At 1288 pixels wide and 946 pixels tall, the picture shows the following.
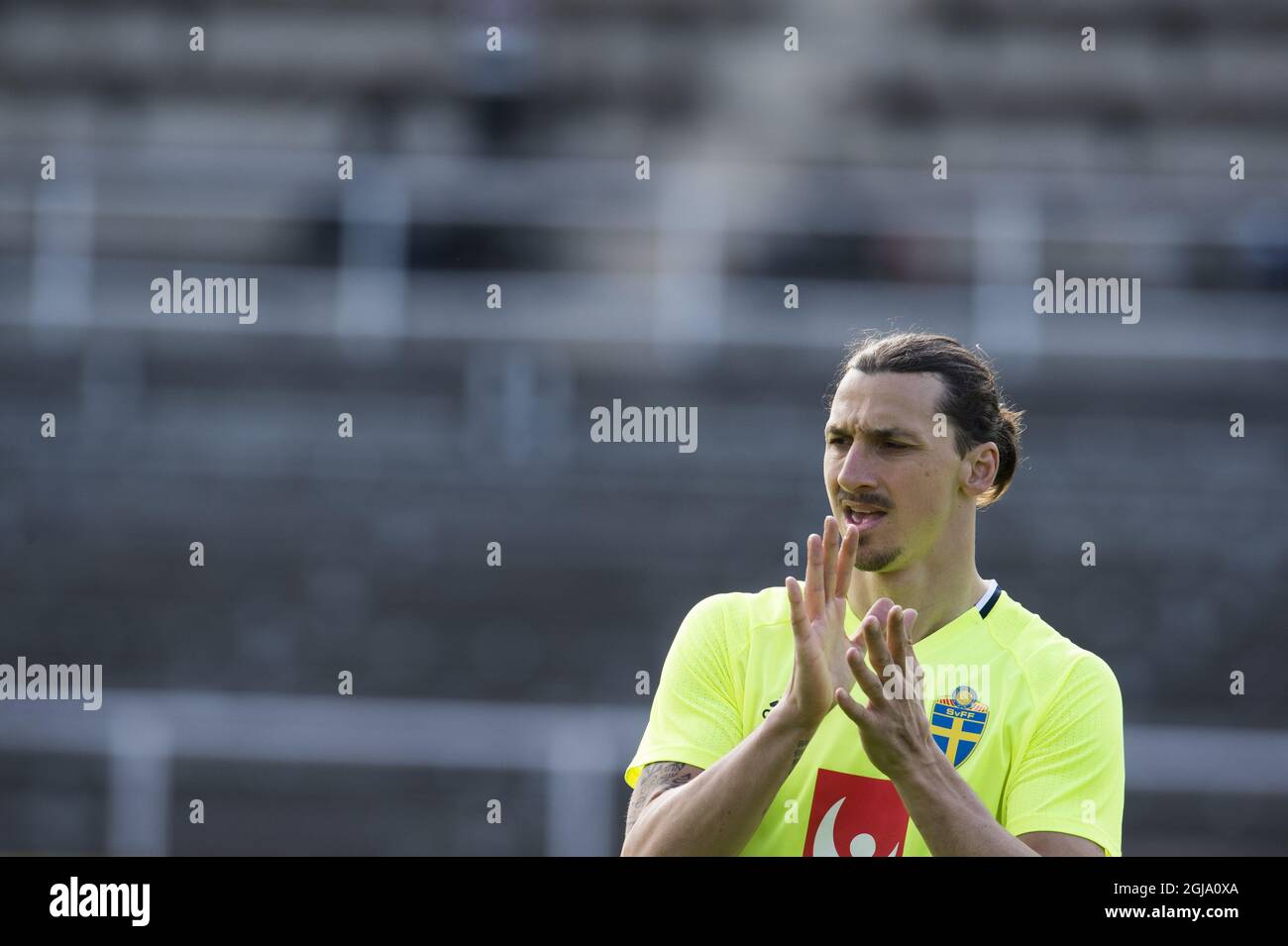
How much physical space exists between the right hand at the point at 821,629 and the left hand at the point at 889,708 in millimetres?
36

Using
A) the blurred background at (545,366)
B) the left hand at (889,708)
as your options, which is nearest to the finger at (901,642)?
the left hand at (889,708)

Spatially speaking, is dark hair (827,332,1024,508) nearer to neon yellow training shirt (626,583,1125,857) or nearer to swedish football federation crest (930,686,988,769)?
neon yellow training shirt (626,583,1125,857)

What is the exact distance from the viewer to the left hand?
1.94 metres

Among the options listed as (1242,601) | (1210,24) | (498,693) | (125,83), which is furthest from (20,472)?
(1210,24)

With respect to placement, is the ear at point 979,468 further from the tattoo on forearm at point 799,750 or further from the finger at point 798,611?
the tattoo on forearm at point 799,750

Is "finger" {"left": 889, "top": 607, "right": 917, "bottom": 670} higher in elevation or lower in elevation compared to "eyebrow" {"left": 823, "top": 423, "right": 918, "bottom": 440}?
lower

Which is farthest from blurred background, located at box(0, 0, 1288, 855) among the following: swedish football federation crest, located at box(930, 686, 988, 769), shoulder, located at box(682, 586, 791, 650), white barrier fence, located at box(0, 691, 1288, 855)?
swedish football federation crest, located at box(930, 686, 988, 769)

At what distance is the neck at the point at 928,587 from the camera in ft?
7.59

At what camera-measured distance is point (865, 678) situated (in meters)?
1.94

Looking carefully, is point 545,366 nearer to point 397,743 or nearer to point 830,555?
point 397,743

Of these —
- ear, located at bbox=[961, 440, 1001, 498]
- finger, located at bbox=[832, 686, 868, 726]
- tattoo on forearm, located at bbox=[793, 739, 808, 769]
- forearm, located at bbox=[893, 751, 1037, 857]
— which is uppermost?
ear, located at bbox=[961, 440, 1001, 498]

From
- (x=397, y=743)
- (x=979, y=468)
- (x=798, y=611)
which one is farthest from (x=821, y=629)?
(x=397, y=743)

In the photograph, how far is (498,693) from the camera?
360 inches
